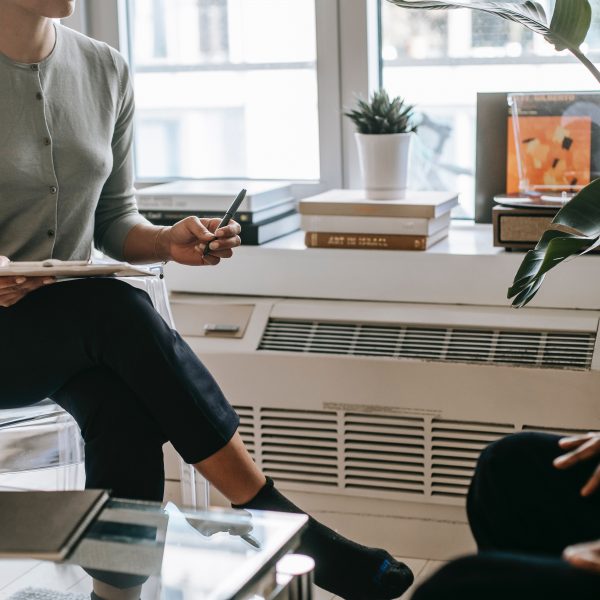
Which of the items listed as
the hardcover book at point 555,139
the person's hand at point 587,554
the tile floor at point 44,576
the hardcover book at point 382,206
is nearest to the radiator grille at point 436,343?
the hardcover book at point 382,206

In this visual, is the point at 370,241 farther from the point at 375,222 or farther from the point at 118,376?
the point at 118,376

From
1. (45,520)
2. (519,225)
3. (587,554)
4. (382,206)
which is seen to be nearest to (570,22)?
(519,225)

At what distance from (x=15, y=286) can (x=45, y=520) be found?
15.9 inches

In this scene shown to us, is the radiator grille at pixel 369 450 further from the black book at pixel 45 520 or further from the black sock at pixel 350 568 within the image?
the black book at pixel 45 520

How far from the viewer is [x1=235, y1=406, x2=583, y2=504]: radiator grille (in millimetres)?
2012

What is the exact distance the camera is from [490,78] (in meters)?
2.33

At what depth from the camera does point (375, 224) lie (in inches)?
84.0

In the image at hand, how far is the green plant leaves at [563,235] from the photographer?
1449 millimetres

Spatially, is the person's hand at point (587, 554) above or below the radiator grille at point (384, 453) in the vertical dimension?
above

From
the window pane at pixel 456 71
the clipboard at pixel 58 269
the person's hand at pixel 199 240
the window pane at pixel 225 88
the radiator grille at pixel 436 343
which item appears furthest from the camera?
the window pane at pixel 225 88

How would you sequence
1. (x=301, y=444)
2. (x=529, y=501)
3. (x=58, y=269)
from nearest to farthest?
(x=529, y=501) < (x=58, y=269) < (x=301, y=444)

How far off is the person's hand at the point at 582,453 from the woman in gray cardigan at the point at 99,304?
0.49 metres

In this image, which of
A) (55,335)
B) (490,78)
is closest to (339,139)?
(490,78)

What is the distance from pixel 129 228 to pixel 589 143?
0.97m
